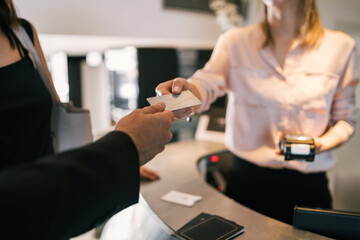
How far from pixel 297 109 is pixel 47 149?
2.96 feet

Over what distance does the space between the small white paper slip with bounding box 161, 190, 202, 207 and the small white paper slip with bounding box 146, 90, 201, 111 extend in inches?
16.7

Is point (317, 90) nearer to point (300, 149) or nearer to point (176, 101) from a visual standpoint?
point (300, 149)

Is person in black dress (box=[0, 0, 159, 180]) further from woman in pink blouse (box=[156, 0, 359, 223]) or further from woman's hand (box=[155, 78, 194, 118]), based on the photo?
woman in pink blouse (box=[156, 0, 359, 223])

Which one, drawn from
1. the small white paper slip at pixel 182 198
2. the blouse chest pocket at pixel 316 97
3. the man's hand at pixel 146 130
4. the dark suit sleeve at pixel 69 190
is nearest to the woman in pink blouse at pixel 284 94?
the blouse chest pocket at pixel 316 97

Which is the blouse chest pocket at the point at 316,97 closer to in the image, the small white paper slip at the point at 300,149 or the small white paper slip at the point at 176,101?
the small white paper slip at the point at 300,149

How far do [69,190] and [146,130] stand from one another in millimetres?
180

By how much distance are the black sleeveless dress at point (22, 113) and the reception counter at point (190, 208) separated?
1.32ft

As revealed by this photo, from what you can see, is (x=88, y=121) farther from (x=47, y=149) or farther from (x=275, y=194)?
(x=275, y=194)

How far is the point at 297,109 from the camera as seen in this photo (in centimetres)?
114

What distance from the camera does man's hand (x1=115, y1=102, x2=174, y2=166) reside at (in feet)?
1.80

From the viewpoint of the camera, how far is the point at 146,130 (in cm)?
56

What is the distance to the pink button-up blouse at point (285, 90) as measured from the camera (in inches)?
44.6

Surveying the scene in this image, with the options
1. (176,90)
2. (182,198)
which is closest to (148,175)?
(182,198)

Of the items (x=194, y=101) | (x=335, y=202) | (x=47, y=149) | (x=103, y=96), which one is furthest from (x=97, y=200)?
(x=103, y=96)
